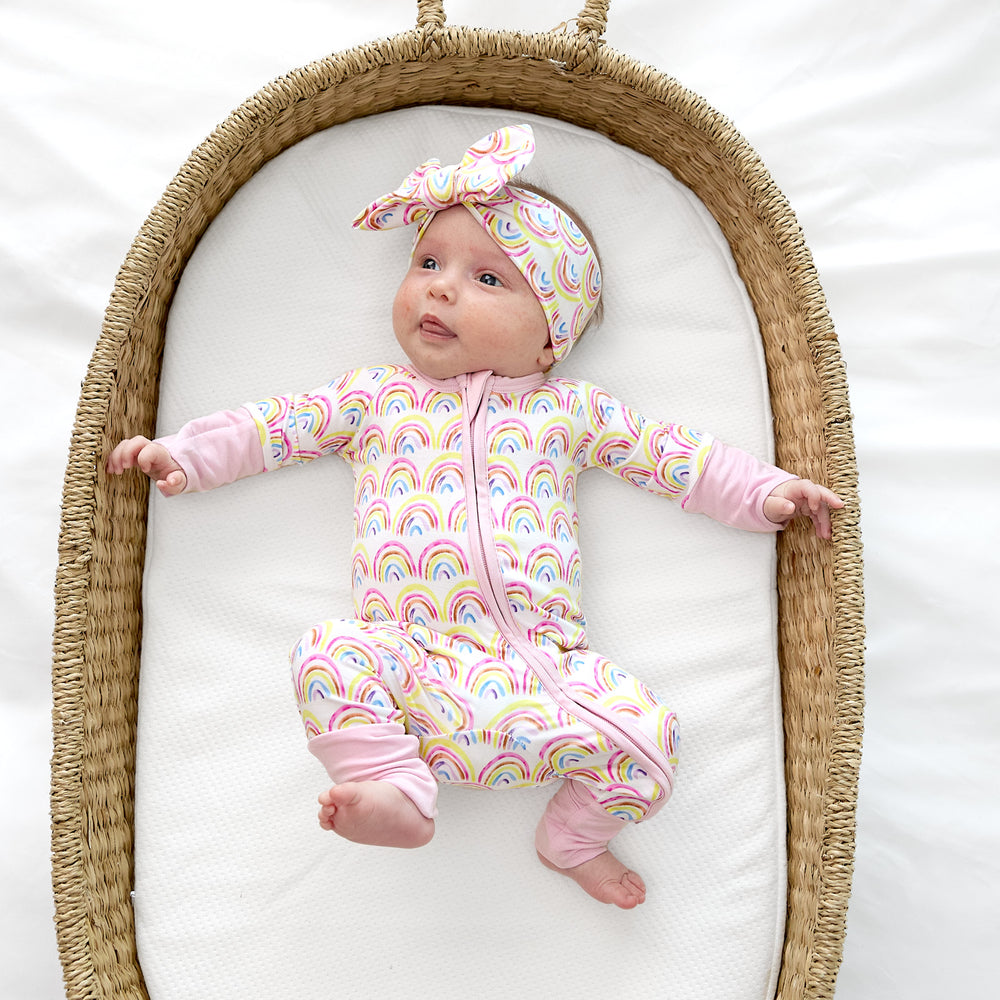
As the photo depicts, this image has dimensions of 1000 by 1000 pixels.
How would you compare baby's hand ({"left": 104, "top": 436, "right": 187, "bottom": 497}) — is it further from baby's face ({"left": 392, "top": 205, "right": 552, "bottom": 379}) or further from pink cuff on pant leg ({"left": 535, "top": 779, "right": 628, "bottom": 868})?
pink cuff on pant leg ({"left": 535, "top": 779, "right": 628, "bottom": 868})

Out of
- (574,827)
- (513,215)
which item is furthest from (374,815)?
(513,215)

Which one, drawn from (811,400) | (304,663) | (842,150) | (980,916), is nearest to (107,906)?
(304,663)

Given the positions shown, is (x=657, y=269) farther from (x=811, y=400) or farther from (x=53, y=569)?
(x=53, y=569)

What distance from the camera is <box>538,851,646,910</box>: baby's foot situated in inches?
53.7

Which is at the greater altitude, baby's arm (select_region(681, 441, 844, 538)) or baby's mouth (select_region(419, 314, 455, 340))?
baby's mouth (select_region(419, 314, 455, 340))

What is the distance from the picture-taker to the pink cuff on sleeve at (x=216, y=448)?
1.42 metres

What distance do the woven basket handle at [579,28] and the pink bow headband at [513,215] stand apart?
0.18m

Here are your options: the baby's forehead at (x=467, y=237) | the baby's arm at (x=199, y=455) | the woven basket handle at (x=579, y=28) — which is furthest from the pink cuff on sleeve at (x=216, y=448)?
the woven basket handle at (x=579, y=28)

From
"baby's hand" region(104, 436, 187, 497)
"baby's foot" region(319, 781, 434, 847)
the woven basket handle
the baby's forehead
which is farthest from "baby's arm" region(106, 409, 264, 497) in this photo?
the woven basket handle

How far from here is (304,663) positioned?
4.13 ft

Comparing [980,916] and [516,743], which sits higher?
[516,743]

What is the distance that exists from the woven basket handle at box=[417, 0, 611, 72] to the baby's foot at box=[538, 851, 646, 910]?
3.62 feet

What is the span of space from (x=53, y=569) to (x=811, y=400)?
1166 mm

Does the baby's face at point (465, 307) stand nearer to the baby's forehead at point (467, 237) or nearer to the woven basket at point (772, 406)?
the baby's forehead at point (467, 237)
